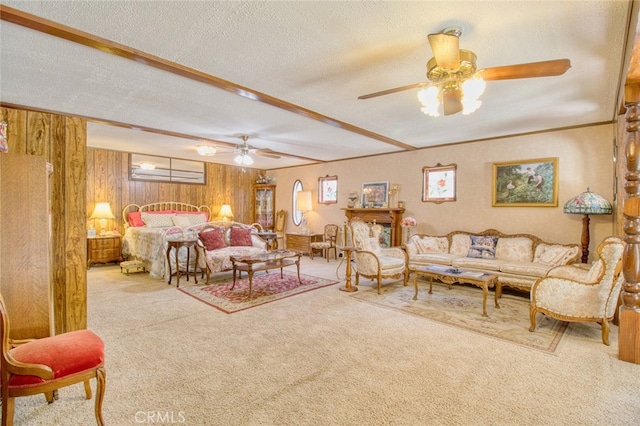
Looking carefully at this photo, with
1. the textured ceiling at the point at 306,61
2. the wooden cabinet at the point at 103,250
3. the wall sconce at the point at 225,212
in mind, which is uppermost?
the textured ceiling at the point at 306,61

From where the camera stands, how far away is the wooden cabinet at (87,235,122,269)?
6512 mm

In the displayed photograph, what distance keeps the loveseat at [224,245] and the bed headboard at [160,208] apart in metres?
2.06

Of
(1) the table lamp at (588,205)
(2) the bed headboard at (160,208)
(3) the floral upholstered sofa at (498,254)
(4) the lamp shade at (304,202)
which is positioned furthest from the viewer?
(4) the lamp shade at (304,202)

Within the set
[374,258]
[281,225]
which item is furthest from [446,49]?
[281,225]

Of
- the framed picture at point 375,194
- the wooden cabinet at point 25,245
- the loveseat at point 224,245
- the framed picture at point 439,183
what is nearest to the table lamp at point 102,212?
the loveseat at point 224,245

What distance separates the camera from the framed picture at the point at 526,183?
4973 mm

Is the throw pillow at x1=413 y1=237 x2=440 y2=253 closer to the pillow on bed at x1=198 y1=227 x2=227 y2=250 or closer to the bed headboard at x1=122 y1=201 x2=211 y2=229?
the pillow on bed at x1=198 y1=227 x2=227 y2=250

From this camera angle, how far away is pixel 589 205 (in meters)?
4.17

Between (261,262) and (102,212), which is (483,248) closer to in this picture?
(261,262)

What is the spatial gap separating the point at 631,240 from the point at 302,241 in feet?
21.4

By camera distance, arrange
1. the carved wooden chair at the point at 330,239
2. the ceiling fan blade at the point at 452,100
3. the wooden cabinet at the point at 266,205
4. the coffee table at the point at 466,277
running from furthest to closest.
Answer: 1. the wooden cabinet at the point at 266,205
2. the carved wooden chair at the point at 330,239
3. the coffee table at the point at 466,277
4. the ceiling fan blade at the point at 452,100

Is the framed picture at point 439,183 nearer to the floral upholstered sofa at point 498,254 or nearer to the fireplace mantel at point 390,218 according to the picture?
the fireplace mantel at point 390,218

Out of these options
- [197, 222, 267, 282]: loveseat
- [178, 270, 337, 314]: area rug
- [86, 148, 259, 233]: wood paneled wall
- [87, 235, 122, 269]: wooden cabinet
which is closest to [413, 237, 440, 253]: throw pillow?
[178, 270, 337, 314]: area rug

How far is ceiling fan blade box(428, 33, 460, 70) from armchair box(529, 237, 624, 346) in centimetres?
234
